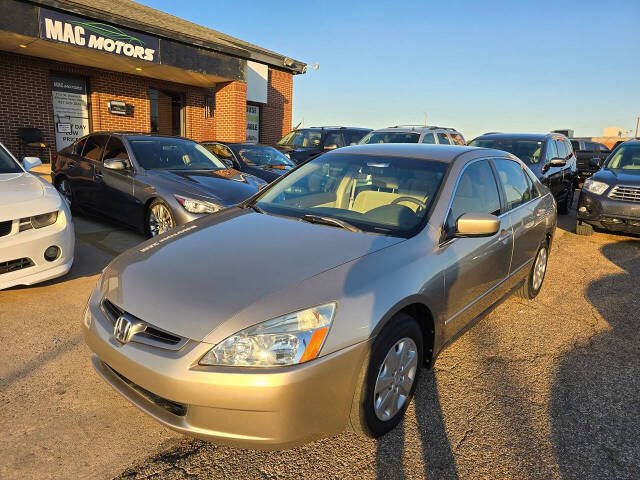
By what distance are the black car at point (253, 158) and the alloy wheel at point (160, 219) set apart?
10.4ft

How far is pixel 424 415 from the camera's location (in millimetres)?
2746

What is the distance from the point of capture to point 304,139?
13508mm

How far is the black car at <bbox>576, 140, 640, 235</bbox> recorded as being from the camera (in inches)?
286

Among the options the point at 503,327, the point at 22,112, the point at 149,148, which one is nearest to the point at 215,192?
the point at 149,148

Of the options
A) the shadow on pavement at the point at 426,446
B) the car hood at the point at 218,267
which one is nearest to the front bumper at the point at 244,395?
the car hood at the point at 218,267

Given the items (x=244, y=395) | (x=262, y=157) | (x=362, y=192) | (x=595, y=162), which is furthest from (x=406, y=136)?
(x=244, y=395)

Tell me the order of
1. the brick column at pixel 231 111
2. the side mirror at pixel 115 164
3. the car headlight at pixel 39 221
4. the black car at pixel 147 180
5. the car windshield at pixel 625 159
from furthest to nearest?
the brick column at pixel 231 111 < the car windshield at pixel 625 159 < the side mirror at pixel 115 164 < the black car at pixel 147 180 < the car headlight at pixel 39 221

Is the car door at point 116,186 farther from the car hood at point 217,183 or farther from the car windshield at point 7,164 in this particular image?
the car windshield at point 7,164

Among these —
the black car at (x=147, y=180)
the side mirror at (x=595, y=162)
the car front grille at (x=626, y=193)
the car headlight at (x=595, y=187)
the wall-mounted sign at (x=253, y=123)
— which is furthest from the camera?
the wall-mounted sign at (x=253, y=123)

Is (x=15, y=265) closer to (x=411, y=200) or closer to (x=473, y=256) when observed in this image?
(x=411, y=200)

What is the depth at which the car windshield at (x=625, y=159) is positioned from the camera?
8.30 metres

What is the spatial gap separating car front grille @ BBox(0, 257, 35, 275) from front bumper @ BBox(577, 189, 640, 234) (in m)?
8.04

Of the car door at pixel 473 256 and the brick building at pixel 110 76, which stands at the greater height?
the brick building at pixel 110 76

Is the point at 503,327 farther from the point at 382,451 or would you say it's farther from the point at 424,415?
the point at 382,451
